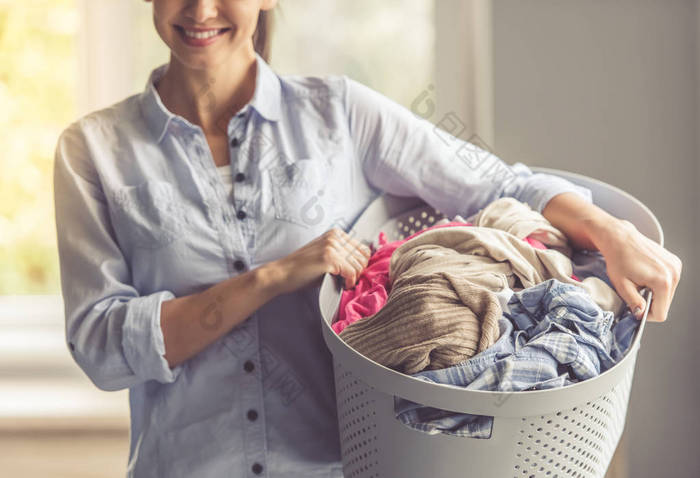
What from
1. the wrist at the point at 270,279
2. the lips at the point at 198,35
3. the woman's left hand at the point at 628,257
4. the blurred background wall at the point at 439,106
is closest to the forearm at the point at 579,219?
the woman's left hand at the point at 628,257

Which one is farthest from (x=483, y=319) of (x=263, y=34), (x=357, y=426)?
(x=263, y=34)

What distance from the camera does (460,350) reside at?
0.73 meters

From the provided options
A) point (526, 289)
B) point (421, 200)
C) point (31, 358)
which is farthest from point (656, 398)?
point (31, 358)

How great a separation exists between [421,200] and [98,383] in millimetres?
532

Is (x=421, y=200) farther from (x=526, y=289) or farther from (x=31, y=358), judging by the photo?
(x=31, y=358)

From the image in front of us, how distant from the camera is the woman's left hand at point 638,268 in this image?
839mm

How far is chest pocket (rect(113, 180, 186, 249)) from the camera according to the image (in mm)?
1040

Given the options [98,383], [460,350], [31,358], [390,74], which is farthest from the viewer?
[31,358]

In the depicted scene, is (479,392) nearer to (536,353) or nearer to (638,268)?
(536,353)

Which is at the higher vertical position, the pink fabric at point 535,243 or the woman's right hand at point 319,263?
the pink fabric at point 535,243

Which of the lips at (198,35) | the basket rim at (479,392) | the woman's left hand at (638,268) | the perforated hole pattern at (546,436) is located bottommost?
the perforated hole pattern at (546,436)

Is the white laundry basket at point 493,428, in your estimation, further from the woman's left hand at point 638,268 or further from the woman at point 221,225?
the woman at point 221,225

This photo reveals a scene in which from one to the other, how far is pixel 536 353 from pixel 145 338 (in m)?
0.51

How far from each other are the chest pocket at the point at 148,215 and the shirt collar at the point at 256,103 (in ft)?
0.28
